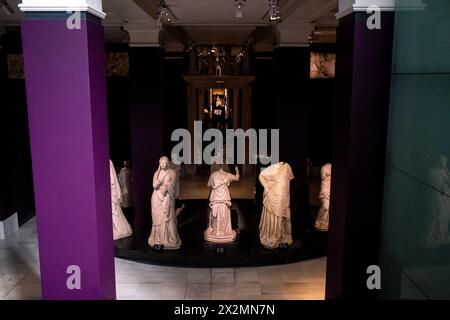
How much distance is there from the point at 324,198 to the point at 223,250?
2393mm

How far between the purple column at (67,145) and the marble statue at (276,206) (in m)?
4.16

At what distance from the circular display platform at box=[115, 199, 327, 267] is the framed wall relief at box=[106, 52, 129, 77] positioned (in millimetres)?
6701

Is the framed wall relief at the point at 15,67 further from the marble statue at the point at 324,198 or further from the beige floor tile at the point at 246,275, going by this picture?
the marble statue at the point at 324,198

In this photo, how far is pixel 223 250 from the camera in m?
7.79

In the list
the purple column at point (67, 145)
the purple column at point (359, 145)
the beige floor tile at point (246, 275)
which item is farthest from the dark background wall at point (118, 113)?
the purple column at point (359, 145)

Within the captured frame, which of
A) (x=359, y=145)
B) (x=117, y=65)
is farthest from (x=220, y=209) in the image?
(x=117, y=65)

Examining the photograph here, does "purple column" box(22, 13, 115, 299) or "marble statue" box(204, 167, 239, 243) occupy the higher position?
"purple column" box(22, 13, 115, 299)

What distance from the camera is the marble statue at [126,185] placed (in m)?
10.7

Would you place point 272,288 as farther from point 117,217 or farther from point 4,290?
point 4,290

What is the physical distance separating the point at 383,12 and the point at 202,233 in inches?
229

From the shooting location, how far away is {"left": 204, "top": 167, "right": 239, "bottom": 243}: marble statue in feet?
26.9

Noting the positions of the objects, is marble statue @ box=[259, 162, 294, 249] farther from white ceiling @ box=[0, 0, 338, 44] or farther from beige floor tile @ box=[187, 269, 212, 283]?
white ceiling @ box=[0, 0, 338, 44]

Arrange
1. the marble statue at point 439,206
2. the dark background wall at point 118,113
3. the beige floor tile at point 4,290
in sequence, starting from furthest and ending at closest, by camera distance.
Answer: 1. the dark background wall at point 118,113
2. the beige floor tile at point 4,290
3. the marble statue at point 439,206

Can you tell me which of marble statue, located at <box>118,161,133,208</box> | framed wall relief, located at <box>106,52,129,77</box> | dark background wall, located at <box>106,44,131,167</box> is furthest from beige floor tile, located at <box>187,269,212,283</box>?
framed wall relief, located at <box>106,52,129,77</box>
